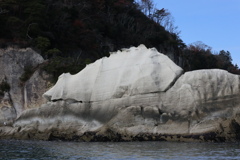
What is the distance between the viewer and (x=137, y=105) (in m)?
22.7

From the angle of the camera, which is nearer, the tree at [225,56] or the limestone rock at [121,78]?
the limestone rock at [121,78]

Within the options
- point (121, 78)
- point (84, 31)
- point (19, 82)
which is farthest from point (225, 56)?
point (121, 78)

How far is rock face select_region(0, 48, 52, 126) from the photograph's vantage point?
99.8 ft

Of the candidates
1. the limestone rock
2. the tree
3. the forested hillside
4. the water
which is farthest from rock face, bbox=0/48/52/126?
the tree

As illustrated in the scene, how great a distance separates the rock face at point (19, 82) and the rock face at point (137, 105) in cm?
371

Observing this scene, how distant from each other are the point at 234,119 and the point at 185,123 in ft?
7.75

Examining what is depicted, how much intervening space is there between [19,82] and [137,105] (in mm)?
12982

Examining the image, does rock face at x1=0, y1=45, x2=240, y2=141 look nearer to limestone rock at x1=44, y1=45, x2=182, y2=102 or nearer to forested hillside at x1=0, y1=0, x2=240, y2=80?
limestone rock at x1=44, y1=45, x2=182, y2=102

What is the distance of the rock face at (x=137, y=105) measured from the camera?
68.4 ft

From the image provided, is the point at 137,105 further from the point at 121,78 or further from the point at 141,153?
the point at 141,153

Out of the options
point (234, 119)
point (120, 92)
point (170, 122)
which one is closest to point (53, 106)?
point (120, 92)

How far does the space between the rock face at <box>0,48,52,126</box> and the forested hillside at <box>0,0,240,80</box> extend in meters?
1.29

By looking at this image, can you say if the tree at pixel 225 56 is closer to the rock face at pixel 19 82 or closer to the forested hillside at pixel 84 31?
the forested hillside at pixel 84 31

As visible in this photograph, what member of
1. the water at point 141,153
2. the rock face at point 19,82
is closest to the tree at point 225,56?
the rock face at point 19,82
